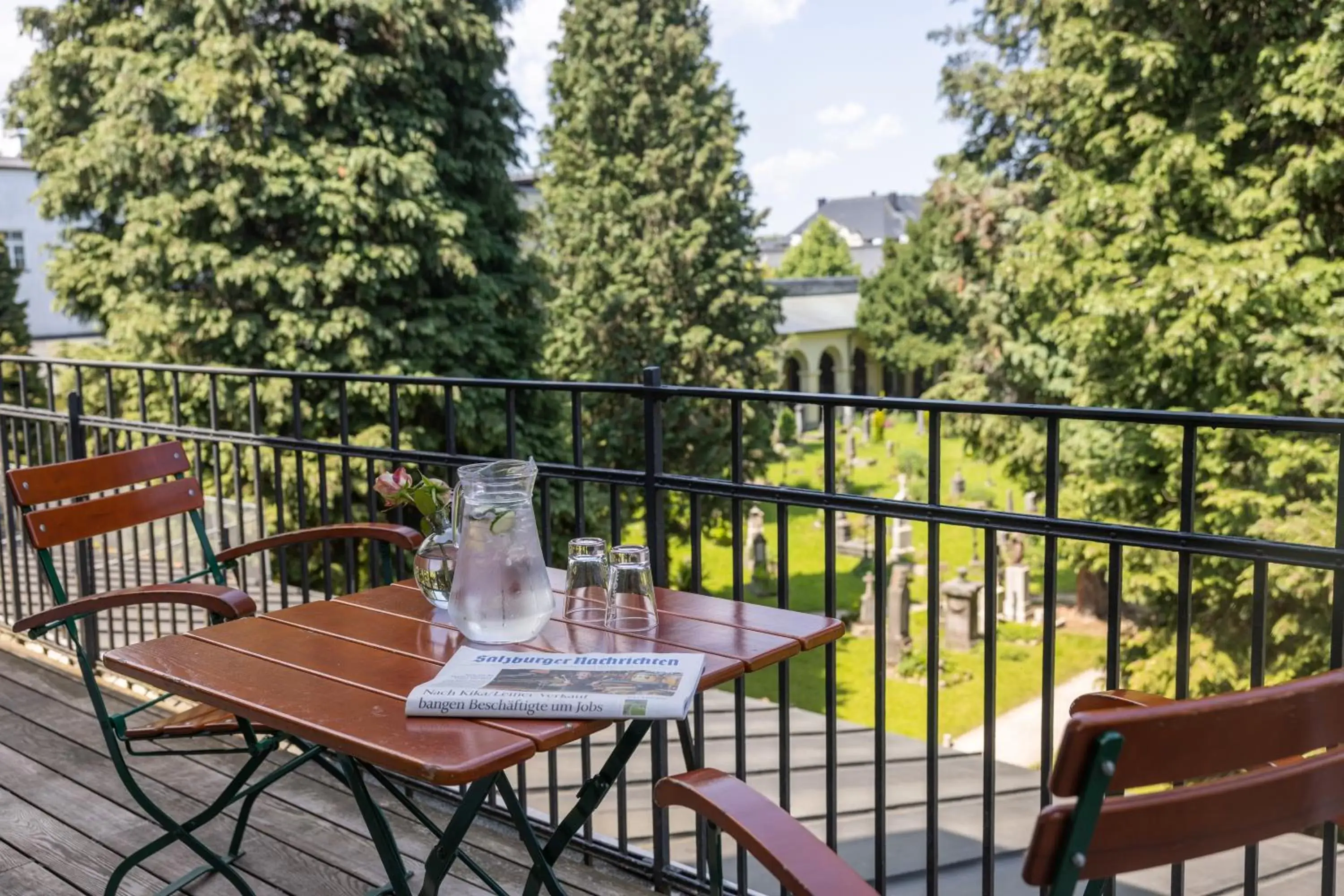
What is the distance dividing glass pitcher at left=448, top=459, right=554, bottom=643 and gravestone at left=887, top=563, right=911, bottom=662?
15.5 meters

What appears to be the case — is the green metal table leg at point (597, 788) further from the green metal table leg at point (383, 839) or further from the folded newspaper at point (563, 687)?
the green metal table leg at point (383, 839)

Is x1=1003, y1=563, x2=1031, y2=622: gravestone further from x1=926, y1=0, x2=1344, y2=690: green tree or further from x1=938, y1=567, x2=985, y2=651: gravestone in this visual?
x1=926, y1=0, x2=1344, y2=690: green tree

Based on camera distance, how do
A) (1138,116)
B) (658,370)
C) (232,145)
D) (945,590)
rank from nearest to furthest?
(658,370)
(1138,116)
(232,145)
(945,590)

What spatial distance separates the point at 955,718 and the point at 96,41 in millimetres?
14507

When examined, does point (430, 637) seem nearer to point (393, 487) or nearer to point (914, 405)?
point (393, 487)

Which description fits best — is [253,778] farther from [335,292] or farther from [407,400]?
[335,292]

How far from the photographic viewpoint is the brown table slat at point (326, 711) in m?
1.47

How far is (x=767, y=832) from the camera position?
4.49 ft

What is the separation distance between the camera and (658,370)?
2.77m

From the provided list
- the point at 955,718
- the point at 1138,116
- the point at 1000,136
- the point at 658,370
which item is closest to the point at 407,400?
the point at 955,718

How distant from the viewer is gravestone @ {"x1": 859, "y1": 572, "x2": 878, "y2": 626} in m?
19.2

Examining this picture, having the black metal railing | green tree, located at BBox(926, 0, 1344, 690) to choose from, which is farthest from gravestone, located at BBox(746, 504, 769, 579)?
the black metal railing

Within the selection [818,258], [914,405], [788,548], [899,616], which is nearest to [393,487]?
[914,405]

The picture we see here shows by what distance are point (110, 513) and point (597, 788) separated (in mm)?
1606
